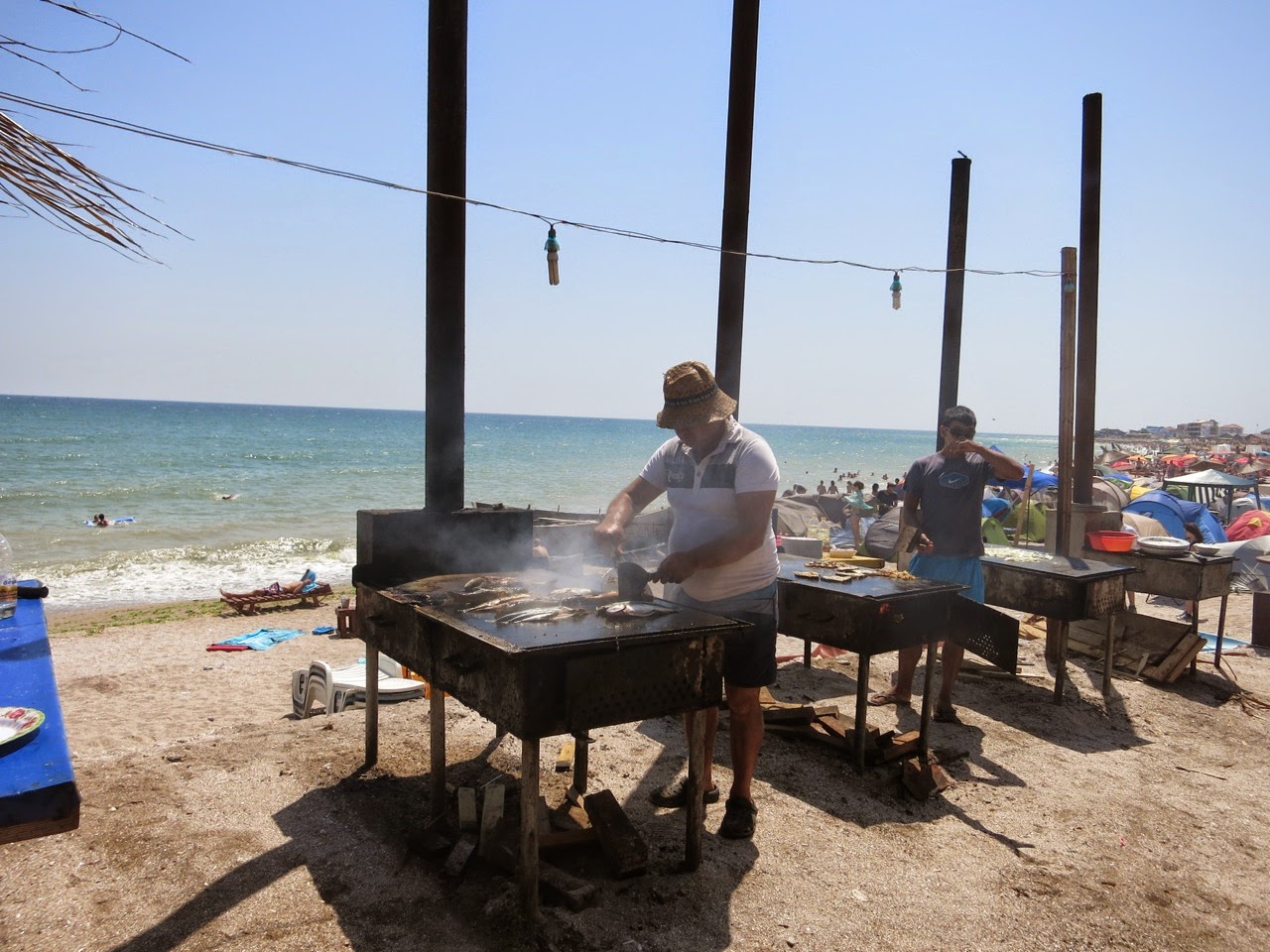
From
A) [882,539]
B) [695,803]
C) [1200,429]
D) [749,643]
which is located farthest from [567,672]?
[1200,429]

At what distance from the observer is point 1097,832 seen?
4.11 m

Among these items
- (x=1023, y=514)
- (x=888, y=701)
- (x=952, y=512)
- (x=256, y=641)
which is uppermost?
(x=952, y=512)

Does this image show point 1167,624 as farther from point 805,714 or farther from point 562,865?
point 562,865

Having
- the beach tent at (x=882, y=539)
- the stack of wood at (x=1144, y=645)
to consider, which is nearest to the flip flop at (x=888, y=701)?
the stack of wood at (x=1144, y=645)

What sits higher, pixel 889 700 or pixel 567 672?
pixel 567 672

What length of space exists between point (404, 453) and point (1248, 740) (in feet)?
201

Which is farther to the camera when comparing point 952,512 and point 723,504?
point 952,512

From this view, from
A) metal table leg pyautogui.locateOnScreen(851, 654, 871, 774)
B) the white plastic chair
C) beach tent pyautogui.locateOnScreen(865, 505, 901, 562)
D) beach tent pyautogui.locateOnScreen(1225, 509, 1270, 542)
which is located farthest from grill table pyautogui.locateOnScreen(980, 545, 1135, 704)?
beach tent pyautogui.locateOnScreen(1225, 509, 1270, 542)

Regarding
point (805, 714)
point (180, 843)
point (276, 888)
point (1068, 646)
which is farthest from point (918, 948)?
point (1068, 646)

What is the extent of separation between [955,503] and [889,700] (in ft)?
5.23

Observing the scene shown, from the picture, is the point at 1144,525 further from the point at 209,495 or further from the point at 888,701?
the point at 209,495

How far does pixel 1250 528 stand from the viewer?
567 inches

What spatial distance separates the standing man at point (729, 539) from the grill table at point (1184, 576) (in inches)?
175

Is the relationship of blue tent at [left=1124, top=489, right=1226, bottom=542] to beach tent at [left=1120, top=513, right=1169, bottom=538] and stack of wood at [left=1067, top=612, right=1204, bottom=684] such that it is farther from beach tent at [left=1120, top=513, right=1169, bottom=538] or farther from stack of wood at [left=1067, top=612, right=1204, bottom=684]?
stack of wood at [left=1067, top=612, right=1204, bottom=684]
